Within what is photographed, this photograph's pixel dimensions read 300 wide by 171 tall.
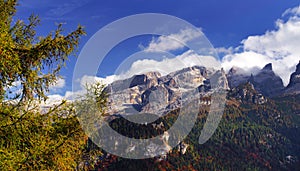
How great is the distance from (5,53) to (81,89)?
6.62 meters

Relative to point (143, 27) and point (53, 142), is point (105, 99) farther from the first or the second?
point (143, 27)

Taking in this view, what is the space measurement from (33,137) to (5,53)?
2.48 meters

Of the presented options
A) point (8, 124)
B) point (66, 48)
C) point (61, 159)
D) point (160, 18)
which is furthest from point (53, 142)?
Answer: point (160, 18)

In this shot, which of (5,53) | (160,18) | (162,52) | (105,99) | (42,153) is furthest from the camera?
(162,52)

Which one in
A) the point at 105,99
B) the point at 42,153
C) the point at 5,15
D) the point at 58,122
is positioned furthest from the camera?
the point at 105,99

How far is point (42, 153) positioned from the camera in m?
8.70

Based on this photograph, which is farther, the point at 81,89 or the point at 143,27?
the point at 143,27

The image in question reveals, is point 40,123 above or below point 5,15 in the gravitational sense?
below

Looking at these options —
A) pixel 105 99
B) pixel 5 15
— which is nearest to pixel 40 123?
pixel 5 15

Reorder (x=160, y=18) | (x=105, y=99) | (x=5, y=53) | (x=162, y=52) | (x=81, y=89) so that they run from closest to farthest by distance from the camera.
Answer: (x=5, y=53), (x=105, y=99), (x=81, y=89), (x=160, y=18), (x=162, y=52)

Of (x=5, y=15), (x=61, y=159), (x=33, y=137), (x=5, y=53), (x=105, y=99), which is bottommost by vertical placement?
(x=61, y=159)

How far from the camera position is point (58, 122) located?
405 inches

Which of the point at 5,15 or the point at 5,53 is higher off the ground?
the point at 5,15

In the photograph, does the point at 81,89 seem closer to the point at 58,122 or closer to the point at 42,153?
the point at 58,122
